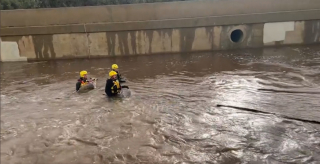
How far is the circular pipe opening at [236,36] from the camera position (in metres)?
14.5

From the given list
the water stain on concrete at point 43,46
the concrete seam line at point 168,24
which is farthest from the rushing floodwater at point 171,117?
the concrete seam line at point 168,24

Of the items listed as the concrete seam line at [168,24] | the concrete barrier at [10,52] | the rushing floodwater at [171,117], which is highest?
the concrete seam line at [168,24]

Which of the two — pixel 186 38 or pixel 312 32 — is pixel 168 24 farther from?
pixel 312 32

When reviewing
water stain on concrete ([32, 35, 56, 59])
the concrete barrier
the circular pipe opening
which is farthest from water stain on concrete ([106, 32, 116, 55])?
the circular pipe opening

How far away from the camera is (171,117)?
20.7 ft

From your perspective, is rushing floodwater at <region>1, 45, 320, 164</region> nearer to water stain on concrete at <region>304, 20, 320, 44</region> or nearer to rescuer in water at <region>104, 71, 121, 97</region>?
rescuer in water at <region>104, 71, 121, 97</region>

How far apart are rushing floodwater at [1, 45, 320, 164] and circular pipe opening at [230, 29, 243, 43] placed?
309cm

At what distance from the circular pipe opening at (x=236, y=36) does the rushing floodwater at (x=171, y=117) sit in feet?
10.2

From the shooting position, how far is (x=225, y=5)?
13688 mm

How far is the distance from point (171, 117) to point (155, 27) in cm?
844

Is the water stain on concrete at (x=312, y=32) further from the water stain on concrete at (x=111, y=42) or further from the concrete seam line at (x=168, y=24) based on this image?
the water stain on concrete at (x=111, y=42)

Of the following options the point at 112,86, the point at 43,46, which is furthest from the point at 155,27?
the point at 112,86

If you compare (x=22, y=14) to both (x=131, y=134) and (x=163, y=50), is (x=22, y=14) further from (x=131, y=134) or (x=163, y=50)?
(x=131, y=134)

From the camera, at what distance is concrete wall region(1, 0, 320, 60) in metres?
13.7
